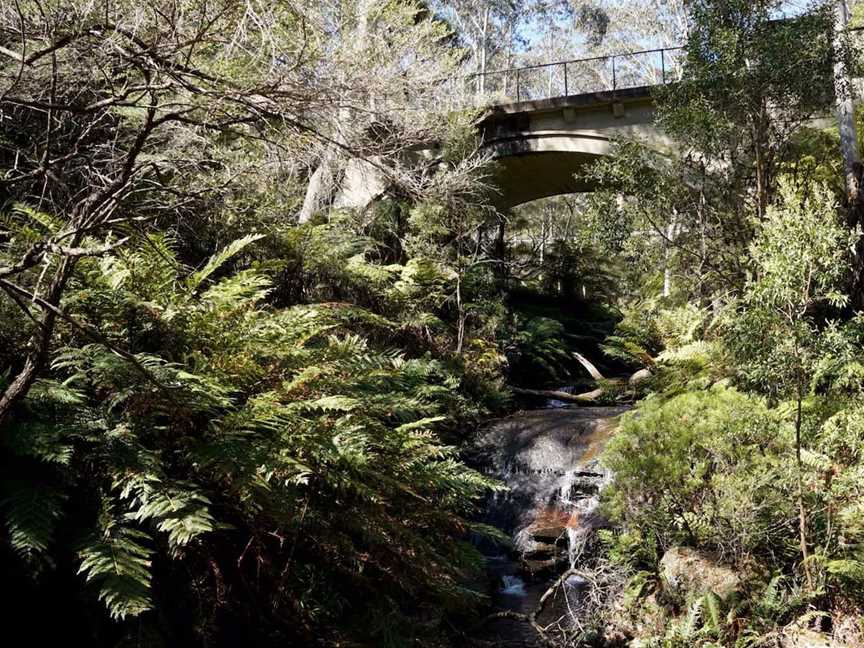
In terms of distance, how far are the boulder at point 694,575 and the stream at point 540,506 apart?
2.20 feet

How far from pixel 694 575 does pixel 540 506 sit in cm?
293

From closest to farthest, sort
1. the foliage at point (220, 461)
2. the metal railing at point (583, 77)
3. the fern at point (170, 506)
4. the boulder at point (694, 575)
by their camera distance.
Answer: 1. the fern at point (170, 506)
2. the foliage at point (220, 461)
3. the boulder at point (694, 575)
4. the metal railing at point (583, 77)

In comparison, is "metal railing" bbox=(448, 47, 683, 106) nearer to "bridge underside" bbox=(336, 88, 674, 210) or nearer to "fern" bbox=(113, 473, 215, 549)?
"bridge underside" bbox=(336, 88, 674, 210)

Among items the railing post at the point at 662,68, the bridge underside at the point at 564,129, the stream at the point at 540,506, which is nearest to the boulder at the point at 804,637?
the stream at the point at 540,506

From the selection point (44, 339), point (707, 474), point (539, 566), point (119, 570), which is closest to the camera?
point (44, 339)

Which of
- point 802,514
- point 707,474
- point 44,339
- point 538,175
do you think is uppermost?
point 538,175

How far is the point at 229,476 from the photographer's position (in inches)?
117

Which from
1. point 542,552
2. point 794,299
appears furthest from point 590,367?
point 794,299

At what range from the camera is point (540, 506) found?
8297 mm

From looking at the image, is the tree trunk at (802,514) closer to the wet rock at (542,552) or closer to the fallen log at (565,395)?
the wet rock at (542,552)

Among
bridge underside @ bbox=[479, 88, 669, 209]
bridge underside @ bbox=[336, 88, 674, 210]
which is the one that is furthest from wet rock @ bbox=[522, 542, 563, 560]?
bridge underside @ bbox=[479, 88, 669, 209]

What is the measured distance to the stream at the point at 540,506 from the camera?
624 cm

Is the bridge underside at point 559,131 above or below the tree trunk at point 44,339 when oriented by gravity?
above

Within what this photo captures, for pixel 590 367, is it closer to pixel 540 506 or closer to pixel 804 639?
pixel 540 506
